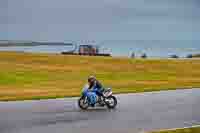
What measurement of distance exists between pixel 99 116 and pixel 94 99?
165 centimetres

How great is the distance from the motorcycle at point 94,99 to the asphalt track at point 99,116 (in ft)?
0.85

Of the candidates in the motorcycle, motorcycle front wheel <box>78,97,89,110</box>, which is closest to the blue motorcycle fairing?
the motorcycle

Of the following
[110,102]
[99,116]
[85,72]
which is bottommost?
[99,116]

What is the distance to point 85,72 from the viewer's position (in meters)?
35.2

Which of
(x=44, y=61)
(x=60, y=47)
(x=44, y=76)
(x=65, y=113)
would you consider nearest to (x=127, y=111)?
(x=65, y=113)

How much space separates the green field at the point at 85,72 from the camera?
2814 cm

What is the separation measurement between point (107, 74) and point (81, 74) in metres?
2.16

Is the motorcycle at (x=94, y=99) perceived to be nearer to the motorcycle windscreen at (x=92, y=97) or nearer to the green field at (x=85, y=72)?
the motorcycle windscreen at (x=92, y=97)

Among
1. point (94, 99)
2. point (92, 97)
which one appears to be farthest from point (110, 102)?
point (92, 97)

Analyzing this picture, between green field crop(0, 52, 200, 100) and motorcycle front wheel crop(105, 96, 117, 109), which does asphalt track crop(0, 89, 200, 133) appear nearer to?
motorcycle front wheel crop(105, 96, 117, 109)

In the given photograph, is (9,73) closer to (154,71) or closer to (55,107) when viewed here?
(154,71)

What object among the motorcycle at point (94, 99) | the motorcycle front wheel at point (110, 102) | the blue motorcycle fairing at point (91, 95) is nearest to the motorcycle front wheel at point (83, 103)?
the motorcycle at point (94, 99)

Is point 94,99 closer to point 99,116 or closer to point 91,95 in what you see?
point 91,95

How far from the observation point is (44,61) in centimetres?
4053
